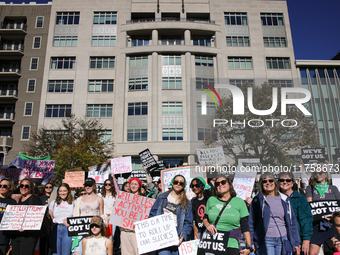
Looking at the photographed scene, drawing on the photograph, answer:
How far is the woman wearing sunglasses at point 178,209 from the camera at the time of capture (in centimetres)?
437

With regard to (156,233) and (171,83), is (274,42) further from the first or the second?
(156,233)

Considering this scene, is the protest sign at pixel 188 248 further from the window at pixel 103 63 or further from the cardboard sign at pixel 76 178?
the window at pixel 103 63

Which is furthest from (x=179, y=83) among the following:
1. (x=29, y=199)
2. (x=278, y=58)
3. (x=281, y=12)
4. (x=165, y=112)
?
(x=29, y=199)

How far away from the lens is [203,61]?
35.4 metres

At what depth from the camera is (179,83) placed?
3397 cm

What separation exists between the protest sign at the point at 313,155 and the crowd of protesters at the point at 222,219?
325 cm

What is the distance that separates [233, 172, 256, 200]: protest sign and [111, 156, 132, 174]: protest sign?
6.43 meters

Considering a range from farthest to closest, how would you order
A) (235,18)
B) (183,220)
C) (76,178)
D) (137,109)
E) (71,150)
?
1. (235,18)
2. (137,109)
3. (71,150)
4. (76,178)
5. (183,220)

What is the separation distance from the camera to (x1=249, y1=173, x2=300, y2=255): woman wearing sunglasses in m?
4.08

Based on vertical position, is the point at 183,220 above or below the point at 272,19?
below

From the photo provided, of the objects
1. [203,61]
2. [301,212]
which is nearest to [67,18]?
[203,61]

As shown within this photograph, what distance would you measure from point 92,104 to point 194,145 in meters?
14.7

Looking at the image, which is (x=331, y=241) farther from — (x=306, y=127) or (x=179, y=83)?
(x=179, y=83)

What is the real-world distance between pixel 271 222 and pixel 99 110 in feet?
106
